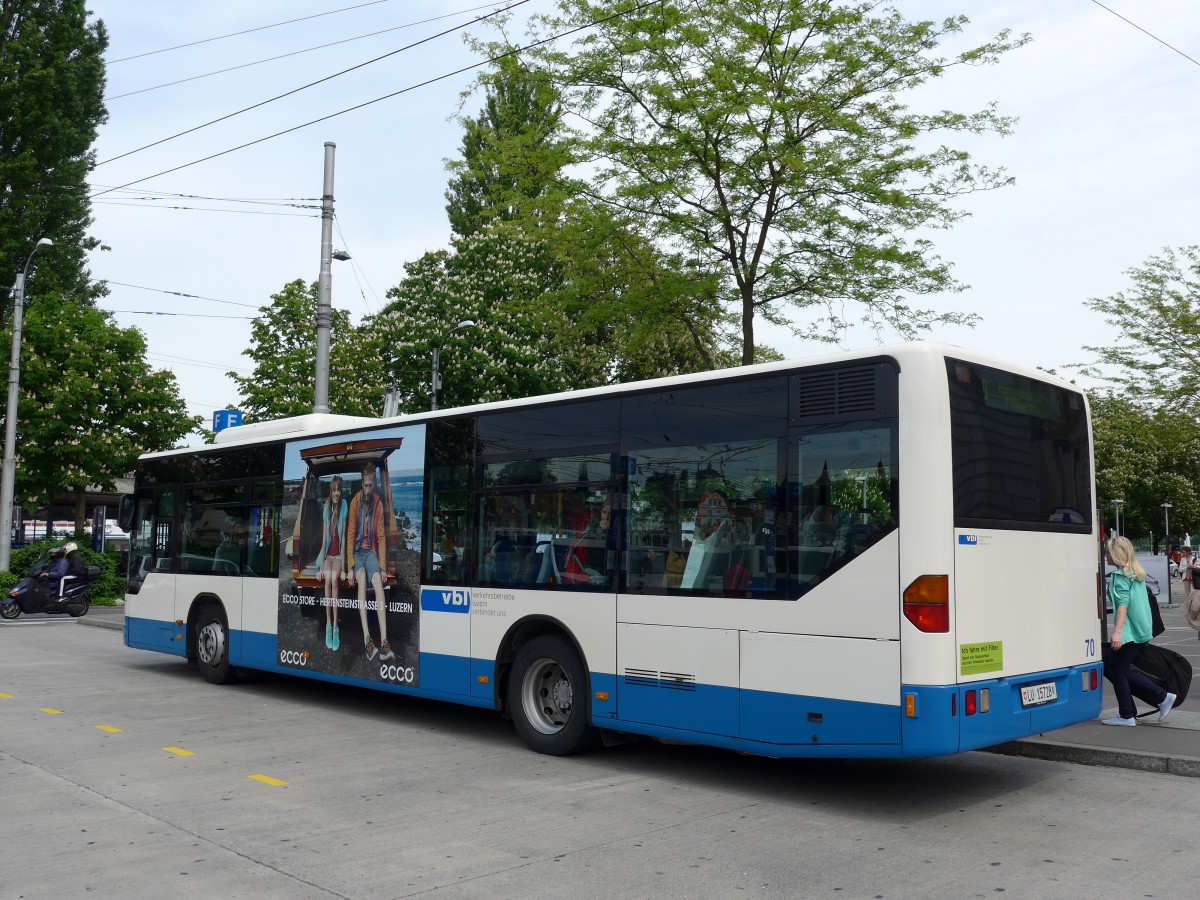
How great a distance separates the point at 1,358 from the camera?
31.1m

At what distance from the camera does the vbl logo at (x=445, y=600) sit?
9.85 metres

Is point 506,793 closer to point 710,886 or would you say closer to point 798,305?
point 710,886

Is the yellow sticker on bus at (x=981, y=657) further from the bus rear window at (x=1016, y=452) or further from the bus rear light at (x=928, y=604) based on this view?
the bus rear window at (x=1016, y=452)

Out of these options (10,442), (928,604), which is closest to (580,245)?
(928,604)

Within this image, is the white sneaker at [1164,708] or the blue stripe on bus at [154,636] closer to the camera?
the white sneaker at [1164,708]

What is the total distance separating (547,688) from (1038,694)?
3841 mm

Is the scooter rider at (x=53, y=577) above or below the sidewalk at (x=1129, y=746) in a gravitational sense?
above

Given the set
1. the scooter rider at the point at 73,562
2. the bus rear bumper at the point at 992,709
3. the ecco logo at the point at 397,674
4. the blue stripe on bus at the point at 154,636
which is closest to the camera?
the bus rear bumper at the point at 992,709

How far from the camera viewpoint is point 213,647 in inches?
523

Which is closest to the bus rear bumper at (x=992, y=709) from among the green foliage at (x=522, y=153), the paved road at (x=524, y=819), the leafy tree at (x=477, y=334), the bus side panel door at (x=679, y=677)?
the paved road at (x=524, y=819)

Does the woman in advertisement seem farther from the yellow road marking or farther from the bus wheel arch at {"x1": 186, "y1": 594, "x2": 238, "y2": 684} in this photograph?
the yellow road marking

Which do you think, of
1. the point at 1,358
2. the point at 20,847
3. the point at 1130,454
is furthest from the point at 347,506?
the point at 1130,454

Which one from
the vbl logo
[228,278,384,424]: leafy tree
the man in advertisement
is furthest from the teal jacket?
[228,278,384,424]: leafy tree

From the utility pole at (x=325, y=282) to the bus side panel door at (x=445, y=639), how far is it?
7665 millimetres
